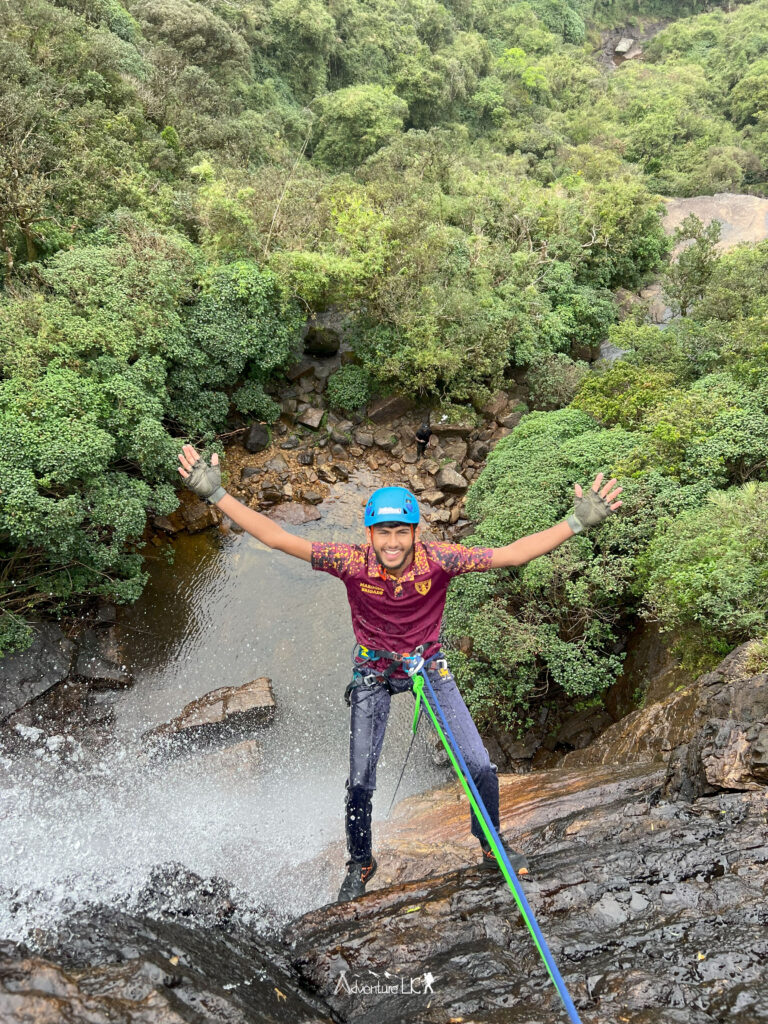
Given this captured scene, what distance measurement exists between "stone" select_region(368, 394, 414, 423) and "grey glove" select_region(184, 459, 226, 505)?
11720mm

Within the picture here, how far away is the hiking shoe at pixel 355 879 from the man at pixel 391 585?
0.03 metres

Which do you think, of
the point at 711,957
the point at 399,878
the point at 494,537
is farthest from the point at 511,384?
the point at 711,957

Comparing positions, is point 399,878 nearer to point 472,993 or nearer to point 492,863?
point 492,863

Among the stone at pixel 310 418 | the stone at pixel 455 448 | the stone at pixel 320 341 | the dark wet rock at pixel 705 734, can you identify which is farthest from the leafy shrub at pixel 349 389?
the dark wet rock at pixel 705 734

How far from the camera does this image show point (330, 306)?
16547mm

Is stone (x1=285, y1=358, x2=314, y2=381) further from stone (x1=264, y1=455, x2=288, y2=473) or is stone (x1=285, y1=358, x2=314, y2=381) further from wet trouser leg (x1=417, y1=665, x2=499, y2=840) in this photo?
wet trouser leg (x1=417, y1=665, x2=499, y2=840)

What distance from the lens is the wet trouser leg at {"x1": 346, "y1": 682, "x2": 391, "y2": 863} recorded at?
4648 mm

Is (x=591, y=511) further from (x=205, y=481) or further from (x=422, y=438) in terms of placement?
(x=422, y=438)

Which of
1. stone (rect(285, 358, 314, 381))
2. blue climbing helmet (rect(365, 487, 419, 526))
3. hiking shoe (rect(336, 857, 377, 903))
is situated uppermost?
stone (rect(285, 358, 314, 381))

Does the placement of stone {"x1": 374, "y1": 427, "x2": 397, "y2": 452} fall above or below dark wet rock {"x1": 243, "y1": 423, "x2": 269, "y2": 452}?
below

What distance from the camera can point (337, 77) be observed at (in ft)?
98.1

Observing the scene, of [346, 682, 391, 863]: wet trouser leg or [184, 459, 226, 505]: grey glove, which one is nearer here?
[184, 459, 226, 505]: grey glove

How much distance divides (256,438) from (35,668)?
23.0 feet

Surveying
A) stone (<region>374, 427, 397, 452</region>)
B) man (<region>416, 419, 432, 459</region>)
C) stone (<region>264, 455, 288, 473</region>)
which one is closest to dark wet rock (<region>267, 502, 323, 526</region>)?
stone (<region>264, 455, 288, 473</region>)
